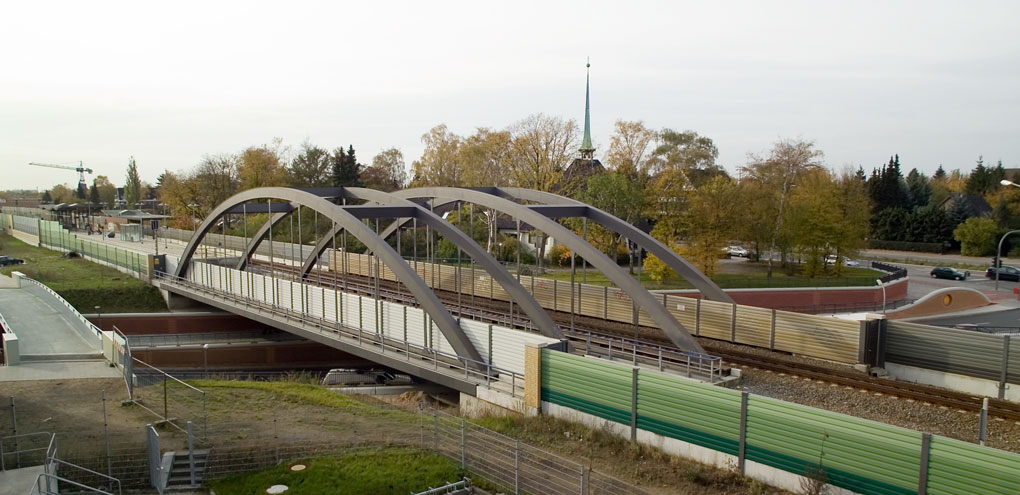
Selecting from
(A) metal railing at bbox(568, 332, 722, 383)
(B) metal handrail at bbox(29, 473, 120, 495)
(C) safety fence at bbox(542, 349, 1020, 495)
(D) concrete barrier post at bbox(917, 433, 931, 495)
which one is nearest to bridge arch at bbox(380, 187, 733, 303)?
(A) metal railing at bbox(568, 332, 722, 383)

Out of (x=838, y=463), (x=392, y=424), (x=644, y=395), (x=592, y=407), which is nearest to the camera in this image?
(x=838, y=463)

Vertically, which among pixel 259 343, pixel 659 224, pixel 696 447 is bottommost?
pixel 259 343

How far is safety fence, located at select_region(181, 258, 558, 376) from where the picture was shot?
64.6 feet

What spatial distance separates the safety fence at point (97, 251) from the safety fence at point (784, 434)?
38.4 metres

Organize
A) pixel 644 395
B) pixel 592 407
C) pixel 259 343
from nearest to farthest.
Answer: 1. pixel 644 395
2. pixel 592 407
3. pixel 259 343

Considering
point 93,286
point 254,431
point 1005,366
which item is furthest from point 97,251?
point 1005,366

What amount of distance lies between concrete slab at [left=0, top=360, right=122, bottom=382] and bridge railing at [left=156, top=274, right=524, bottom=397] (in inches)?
289

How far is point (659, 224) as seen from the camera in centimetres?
4122

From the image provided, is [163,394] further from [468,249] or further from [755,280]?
[755,280]

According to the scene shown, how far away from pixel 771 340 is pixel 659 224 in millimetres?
18386

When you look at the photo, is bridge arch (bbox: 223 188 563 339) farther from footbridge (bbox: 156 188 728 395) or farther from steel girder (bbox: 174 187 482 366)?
steel girder (bbox: 174 187 482 366)

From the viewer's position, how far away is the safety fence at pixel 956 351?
1795 cm

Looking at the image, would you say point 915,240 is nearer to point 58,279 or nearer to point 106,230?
point 58,279

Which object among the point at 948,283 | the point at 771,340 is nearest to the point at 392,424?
the point at 771,340
